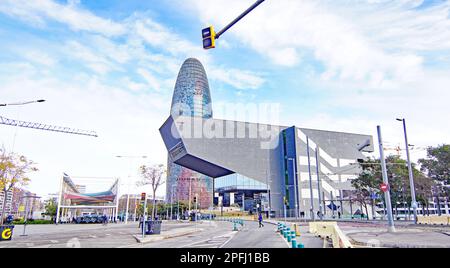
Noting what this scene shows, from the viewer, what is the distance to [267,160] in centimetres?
7819

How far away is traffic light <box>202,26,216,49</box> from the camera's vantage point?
8.49m

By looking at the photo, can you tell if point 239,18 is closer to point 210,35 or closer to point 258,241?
point 210,35

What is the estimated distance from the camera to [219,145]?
2810 inches

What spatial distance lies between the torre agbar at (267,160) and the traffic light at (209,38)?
57.9 meters

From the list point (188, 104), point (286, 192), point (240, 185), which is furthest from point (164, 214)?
point (188, 104)

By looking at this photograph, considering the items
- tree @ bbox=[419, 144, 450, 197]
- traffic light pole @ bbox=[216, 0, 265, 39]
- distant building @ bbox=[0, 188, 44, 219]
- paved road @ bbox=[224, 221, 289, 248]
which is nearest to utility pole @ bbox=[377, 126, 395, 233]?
paved road @ bbox=[224, 221, 289, 248]

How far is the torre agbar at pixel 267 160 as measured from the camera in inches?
2724

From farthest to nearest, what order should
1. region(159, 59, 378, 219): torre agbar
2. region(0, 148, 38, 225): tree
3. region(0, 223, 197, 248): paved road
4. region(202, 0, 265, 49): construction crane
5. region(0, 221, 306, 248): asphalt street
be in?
region(159, 59, 378, 219): torre agbar → region(0, 148, 38, 225): tree → region(0, 223, 197, 248): paved road → region(0, 221, 306, 248): asphalt street → region(202, 0, 265, 49): construction crane

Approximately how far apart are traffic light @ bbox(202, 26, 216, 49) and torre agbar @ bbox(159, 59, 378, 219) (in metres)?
57.9

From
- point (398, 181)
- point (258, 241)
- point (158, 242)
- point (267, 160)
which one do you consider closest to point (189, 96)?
point (267, 160)

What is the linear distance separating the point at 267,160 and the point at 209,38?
233ft

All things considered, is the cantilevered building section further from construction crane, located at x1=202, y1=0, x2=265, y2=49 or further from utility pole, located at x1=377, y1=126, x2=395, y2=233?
construction crane, located at x1=202, y1=0, x2=265, y2=49

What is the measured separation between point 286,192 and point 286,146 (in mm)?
11738

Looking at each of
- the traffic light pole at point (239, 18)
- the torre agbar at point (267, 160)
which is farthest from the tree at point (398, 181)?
the traffic light pole at point (239, 18)
